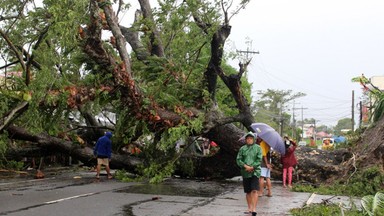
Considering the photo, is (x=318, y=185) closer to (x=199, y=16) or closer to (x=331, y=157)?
(x=331, y=157)

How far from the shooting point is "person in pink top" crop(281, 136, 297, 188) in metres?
13.6

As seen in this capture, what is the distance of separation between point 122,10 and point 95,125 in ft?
13.7

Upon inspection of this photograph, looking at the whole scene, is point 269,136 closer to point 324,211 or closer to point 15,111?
point 324,211

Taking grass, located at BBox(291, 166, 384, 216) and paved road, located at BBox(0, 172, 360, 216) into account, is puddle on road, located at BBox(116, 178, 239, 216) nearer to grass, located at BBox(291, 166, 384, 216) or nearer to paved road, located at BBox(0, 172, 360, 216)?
paved road, located at BBox(0, 172, 360, 216)

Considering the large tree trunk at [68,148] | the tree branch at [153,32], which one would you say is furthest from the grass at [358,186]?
the tree branch at [153,32]

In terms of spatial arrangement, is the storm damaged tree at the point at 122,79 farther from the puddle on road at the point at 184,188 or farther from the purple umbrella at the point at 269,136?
the purple umbrella at the point at 269,136

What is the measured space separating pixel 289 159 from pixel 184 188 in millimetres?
3204

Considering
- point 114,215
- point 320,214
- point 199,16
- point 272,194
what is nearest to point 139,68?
point 199,16

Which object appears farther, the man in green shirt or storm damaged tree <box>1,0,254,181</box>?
storm damaged tree <box>1,0,254,181</box>

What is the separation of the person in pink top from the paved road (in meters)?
0.41

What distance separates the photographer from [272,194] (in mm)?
12062

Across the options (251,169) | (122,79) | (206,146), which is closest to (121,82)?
(122,79)

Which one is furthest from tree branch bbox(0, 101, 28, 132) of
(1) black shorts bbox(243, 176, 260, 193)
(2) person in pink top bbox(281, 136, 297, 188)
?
(2) person in pink top bbox(281, 136, 297, 188)

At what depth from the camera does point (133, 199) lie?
10438mm
